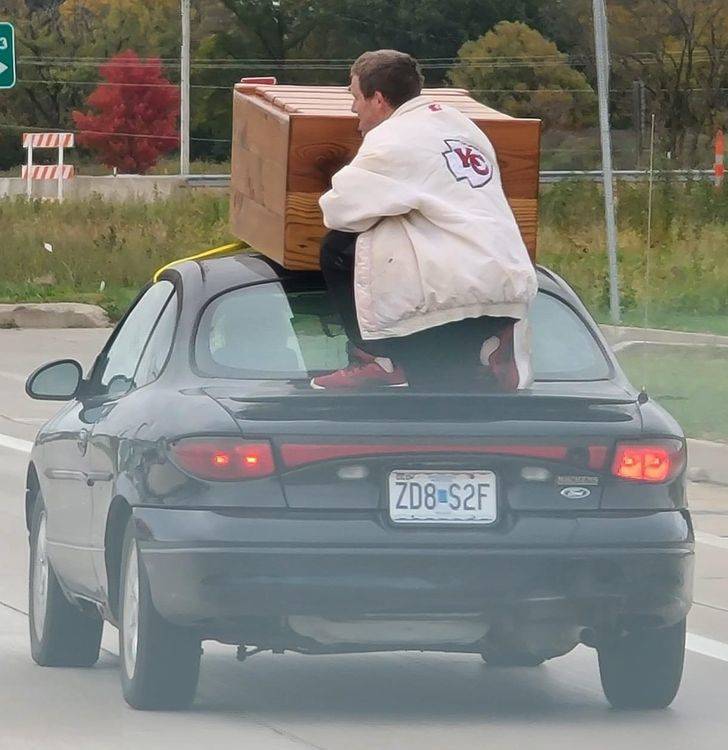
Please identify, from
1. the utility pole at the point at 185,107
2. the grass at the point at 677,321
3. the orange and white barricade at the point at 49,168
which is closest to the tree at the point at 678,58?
the utility pole at the point at 185,107

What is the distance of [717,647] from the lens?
30.0 feet

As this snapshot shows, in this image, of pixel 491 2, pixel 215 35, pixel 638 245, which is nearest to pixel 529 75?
pixel 491 2

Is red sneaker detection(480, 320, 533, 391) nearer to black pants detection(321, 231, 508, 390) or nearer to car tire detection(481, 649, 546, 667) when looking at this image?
black pants detection(321, 231, 508, 390)

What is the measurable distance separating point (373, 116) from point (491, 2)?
102153 millimetres

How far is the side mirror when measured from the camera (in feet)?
27.5

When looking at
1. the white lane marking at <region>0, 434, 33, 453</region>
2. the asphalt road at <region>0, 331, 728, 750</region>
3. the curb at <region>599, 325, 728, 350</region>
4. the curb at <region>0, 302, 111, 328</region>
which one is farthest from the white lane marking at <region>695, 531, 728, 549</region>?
the curb at <region>0, 302, 111, 328</region>

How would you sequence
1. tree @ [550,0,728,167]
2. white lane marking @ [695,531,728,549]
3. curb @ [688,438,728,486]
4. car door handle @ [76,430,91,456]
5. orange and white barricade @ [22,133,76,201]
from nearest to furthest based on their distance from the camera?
car door handle @ [76,430,91,456]
white lane marking @ [695,531,728,549]
curb @ [688,438,728,486]
orange and white barricade @ [22,133,76,201]
tree @ [550,0,728,167]

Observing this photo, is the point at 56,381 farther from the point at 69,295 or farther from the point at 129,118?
the point at 129,118

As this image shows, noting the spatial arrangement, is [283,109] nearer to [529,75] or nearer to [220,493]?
[220,493]

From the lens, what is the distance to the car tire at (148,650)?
7090 mm

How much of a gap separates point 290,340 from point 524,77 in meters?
95.9

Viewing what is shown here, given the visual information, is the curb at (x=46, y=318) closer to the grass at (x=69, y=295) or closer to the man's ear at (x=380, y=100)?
the grass at (x=69, y=295)

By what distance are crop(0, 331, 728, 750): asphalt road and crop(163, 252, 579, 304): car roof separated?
51.2 inches

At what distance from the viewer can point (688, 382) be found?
20.0 meters
